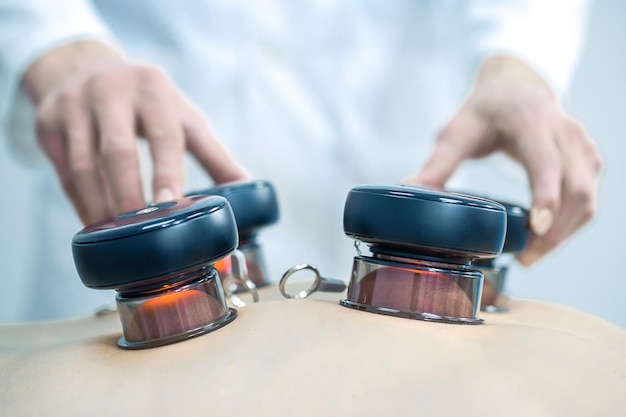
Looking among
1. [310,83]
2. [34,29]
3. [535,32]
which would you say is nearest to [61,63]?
[34,29]

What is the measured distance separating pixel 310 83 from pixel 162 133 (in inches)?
19.4

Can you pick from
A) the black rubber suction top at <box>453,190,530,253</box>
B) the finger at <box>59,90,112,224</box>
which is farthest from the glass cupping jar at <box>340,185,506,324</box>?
the finger at <box>59,90,112,224</box>

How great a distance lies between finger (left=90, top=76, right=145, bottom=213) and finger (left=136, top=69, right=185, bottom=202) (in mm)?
16

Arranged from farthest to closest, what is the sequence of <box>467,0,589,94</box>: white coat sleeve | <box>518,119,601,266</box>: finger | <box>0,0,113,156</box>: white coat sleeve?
1. <box>467,0,589,94</box>: white coat sleeve
2. <box>0,0,113,156</box>: white coat sleeve
3. <box>518,119,601,266</box>: finger

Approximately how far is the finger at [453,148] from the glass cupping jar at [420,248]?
1.12 ft

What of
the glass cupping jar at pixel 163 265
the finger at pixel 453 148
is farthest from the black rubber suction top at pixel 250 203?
the finger at pixel 453 148

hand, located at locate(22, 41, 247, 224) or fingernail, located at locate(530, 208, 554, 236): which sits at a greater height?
hand, located at locate(22, 41, 247, 224)

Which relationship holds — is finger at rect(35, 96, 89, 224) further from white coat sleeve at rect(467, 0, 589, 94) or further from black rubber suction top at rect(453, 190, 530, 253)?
white coat sleeve at rect(467, 0, 589, 94)

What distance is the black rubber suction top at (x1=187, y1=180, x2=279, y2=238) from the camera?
543 millimetres

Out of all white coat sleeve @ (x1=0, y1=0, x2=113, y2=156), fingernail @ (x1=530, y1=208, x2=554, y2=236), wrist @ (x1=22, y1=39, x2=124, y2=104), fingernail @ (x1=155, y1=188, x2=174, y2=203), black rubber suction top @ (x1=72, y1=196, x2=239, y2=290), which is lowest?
fingernail @ (x1=530, y1=208, x2=554, y2=236)

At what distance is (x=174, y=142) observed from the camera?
717 millimetres

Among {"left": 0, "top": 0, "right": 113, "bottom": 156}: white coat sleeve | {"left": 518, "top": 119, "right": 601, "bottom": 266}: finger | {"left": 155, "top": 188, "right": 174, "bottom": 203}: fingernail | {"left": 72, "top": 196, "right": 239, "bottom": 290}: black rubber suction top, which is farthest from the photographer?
{"left": 0, "top": 0, "right": 113, "bottom": 156}: white coat sleeve

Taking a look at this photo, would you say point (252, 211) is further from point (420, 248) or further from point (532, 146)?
point (532, 146)

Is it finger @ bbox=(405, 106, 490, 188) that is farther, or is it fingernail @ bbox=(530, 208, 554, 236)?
finger @ bbox=(405, 106, 490, 188)
